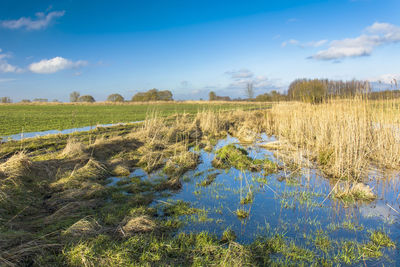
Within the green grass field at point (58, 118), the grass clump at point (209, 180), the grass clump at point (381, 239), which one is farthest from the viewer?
the green grass field at point (58, 118)

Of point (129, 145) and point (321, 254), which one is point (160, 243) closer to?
point (321, 254)

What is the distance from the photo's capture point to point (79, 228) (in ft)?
11.9

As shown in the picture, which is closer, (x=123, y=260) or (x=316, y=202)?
(x=123, y=260)

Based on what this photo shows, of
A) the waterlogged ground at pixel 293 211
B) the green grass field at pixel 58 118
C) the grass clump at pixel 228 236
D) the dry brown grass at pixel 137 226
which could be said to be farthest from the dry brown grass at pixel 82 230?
the green grass field at pixel 58 118

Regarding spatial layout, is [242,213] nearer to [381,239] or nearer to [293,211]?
[293,211]

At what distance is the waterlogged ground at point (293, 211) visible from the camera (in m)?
3.84

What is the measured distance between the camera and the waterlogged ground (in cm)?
384

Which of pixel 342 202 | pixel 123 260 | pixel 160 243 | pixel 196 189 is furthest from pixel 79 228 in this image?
pixel 342 202

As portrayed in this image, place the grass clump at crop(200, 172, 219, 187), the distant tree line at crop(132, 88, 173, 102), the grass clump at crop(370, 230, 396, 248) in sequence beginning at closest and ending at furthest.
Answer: the grass clump at crop(370, 230, 396, 248) < the grass clump at crop(200, 172, 219, 187) < the distant tree line at crop(132, 88, 173, 102)

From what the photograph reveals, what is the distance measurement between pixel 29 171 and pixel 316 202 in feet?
23.9

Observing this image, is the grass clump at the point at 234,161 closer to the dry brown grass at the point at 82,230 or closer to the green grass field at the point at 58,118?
the dry brown grass at the point at 82,230

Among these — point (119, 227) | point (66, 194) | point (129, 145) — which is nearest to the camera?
point (119, 227)

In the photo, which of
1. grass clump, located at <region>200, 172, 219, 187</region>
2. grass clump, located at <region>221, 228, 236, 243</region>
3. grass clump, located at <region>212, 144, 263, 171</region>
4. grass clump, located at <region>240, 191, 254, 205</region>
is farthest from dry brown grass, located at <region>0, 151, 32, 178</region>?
grass clump, located at <region>212, 144, 263, 171</region>

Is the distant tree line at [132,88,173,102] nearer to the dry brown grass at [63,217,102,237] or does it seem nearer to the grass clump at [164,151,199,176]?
the grass clump at [164,151,199,176]
